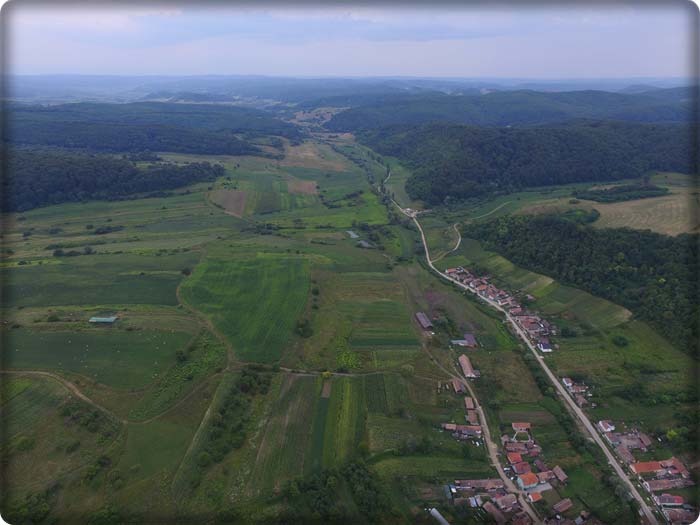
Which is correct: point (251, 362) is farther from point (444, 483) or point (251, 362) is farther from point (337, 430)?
point (444, 483)

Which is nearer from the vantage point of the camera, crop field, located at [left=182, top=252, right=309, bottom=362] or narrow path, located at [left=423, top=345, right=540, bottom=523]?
narrow path, located at [left=423, top=345, right=540, bottom=523]

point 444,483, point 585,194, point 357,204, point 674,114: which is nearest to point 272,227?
point 357,204

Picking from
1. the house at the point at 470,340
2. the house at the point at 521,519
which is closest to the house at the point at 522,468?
the house at the point at 521,519

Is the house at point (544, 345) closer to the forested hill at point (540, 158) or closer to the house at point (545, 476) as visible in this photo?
the house at point (545, 476)

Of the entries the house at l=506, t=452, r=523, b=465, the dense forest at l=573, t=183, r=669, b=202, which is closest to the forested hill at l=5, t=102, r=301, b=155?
the dense forest at l=573, t=183, r=669, b=202

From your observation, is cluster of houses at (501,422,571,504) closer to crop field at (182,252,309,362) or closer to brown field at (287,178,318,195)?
crop field at (182,252,309,362)

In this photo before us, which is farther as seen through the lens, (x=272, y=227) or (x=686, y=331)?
(x=272, y=227)

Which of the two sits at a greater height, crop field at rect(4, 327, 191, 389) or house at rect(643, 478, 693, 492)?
crop field at rect(4, 327, 191, 389)

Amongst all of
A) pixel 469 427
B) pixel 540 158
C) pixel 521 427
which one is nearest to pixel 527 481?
pixel 521 427
